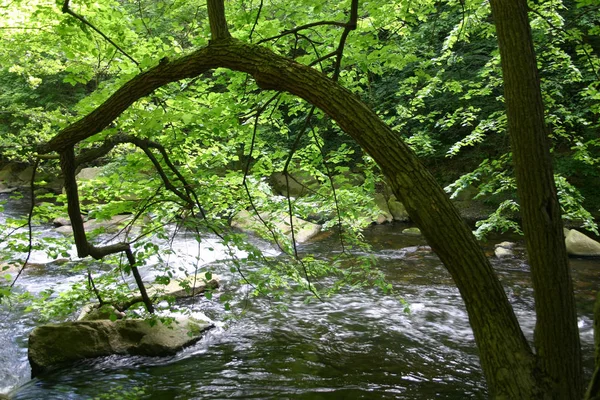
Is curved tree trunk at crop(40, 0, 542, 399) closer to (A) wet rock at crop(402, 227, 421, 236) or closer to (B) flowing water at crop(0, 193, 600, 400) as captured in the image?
(B) flowing water at crop(0, 193, 600, 400)

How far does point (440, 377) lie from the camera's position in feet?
16.3

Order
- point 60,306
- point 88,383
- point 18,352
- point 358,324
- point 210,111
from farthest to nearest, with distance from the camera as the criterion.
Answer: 1. point 358,324
2. point 18,352
3. point 88,383
4. point 60,306
5. point 210,111

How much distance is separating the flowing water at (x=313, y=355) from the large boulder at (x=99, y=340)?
136 millimetres

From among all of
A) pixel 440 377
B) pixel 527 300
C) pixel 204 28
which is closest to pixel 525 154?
pixel 204 28

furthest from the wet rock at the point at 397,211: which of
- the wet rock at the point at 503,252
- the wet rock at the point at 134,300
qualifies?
the wet rock at the point at 134,300

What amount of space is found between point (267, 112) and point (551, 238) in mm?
2778

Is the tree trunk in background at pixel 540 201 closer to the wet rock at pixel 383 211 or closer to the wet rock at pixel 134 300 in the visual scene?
the wet rock at pixel 134 300

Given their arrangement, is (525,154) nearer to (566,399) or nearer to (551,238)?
(551,238)

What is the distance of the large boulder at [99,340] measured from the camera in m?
5.34

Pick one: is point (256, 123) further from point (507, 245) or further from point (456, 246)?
point (507, 245)

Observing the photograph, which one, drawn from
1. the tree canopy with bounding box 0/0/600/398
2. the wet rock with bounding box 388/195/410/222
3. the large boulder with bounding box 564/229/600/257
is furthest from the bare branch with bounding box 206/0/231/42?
the wet rock with bounding box 388/195/410/222

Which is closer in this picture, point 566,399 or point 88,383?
point 566,399

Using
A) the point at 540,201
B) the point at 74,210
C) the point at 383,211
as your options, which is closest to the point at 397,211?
the point at 383,211

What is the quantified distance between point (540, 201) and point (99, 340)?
219 inches
